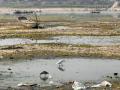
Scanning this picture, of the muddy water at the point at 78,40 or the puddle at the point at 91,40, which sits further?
the muddy water at the point at 78,40

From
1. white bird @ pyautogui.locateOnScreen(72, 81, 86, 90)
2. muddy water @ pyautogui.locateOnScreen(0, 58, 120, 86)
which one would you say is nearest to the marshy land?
muddy water @ pyautogui.locateOnScreen(0, 58, 120, 86)

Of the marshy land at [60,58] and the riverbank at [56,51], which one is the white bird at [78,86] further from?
the riverbank at [56,51]

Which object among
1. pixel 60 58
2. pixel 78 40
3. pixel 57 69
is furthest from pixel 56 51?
pixel 78 40

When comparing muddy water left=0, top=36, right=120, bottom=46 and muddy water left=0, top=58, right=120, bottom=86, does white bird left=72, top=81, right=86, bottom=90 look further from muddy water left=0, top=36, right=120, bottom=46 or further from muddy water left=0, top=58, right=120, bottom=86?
muddy water left=0, top=36, right=120, bottom=46

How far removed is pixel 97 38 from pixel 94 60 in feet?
52.5

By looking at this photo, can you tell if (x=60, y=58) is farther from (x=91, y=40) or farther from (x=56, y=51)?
(x=91, y=40)

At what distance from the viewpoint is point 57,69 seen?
1123 inches

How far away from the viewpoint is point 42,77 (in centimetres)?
2530

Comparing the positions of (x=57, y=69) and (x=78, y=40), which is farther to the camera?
(x=78, y=40)

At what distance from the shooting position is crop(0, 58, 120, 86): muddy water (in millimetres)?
24859

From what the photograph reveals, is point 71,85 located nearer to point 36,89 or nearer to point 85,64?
point 36,89

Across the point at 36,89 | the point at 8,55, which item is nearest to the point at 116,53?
the point at 8,55

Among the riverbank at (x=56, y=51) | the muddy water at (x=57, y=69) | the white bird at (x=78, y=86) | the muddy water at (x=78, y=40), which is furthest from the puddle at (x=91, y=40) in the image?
the white bird at (x=78, y=86)

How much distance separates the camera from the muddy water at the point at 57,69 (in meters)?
24.9
